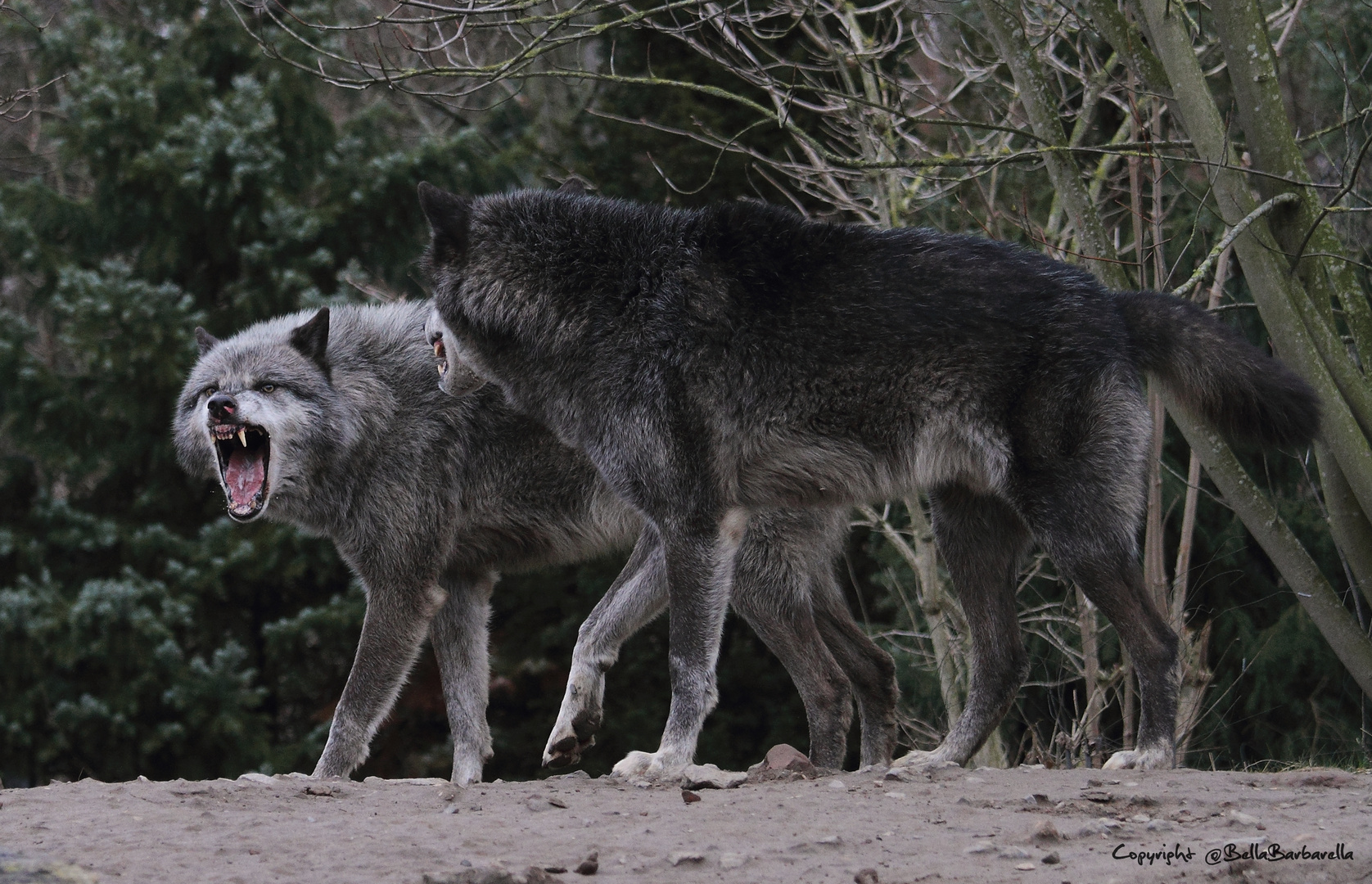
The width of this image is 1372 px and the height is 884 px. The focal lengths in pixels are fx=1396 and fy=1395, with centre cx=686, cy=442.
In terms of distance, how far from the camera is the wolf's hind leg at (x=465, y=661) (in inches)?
273

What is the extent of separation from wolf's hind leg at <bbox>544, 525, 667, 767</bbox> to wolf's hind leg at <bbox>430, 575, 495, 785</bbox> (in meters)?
1.12

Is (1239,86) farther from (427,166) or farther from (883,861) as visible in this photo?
(427,166)

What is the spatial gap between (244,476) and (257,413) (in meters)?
0.32

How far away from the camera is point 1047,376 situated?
16.9ft

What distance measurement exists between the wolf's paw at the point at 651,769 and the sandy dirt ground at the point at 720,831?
0.18 metres

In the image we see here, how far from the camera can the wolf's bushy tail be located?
5.19 meters

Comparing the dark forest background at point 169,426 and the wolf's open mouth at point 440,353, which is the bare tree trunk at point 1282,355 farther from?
the dark forest background at point 169,426

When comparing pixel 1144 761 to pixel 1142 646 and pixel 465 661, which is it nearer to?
pixel 1142 646

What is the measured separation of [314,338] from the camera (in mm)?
6984

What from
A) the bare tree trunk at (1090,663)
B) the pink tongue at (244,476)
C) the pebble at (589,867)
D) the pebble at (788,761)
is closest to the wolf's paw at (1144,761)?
the pebble at (788,761)

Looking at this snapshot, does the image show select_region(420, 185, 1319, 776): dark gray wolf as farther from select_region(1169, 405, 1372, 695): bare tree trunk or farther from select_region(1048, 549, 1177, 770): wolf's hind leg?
select_region(1169, 405, 1372, 695): bare tree trunk

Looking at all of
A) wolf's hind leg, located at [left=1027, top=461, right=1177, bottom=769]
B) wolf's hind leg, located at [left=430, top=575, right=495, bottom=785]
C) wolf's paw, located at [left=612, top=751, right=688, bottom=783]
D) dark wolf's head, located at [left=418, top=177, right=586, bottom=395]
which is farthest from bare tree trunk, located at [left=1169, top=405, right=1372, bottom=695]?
wolf's hind leg, located at [left=430, top=575, right=495, bottom=785]

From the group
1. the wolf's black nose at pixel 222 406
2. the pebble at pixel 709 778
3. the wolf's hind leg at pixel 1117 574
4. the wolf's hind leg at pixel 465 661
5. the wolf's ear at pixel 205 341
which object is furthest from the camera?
the wolf's ear at pixel 205 341

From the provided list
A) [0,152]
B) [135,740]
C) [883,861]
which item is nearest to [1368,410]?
[883,861]
